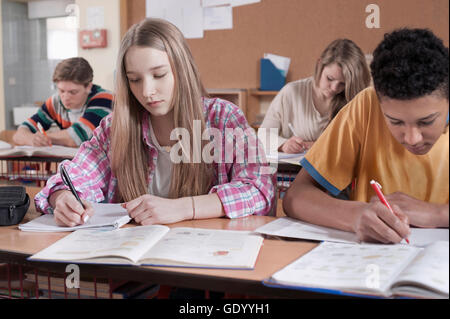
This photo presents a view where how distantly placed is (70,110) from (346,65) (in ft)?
3.79

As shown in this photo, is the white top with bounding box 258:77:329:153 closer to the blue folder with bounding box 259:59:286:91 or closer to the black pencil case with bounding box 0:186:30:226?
the blue folder with bounding box 259:59:286:91

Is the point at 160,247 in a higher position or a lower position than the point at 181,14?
lower

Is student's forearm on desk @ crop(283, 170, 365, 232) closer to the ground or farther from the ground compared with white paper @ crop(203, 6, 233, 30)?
closer to the ground

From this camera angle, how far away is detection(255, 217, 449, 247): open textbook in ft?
2.06

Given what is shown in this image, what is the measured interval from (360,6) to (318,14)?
0.28 feet

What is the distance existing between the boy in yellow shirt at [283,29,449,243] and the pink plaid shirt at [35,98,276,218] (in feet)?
0.32

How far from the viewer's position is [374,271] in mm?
564

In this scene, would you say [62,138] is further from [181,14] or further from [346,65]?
[346,65]

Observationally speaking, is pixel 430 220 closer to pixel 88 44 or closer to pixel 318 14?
pixel 318 14

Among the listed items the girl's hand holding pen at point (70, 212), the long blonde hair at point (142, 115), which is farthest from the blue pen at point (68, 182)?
the long blonde hair at point (142, 115)

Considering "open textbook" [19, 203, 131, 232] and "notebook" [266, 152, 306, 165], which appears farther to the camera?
"notebook" [266, 152, 306, 165]

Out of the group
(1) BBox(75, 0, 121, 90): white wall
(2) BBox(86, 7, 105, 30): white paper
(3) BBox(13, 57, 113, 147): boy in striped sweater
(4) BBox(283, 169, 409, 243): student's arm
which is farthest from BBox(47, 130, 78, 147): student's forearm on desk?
(4) BBox(283, 169, 409, 243): student's arm

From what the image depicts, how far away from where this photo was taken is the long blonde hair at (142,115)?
968 millimetres

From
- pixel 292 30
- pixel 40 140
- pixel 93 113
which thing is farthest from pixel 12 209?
pixel 40 140
